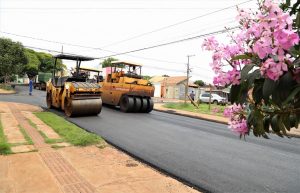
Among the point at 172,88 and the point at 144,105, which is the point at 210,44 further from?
the point at 172,88

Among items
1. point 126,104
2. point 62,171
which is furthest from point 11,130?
point 126,104

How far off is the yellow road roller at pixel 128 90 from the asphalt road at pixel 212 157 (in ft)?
19.3

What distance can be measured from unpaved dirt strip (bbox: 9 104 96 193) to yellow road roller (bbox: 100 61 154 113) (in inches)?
397

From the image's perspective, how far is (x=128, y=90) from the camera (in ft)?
64.0

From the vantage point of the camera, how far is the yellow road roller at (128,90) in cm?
1952

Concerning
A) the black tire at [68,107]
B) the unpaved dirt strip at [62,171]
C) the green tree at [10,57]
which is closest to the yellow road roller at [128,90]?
the black tire at [68,107]

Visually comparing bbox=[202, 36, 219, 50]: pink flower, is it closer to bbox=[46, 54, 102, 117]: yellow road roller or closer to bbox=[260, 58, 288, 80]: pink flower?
bbox=[260, 58, 288, 80]: pink flower

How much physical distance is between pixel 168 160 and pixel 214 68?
21.0 feet

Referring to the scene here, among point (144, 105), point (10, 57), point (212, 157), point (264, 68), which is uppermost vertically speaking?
point (10, 57)

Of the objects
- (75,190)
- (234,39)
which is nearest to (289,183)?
(75,190)

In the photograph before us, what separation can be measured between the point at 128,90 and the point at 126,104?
800 mm

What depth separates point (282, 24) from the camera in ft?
4.81

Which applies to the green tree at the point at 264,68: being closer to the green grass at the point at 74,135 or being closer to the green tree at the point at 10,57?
the green grass at the point at 74,135

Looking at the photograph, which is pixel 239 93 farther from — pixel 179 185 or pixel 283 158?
pixel 283 158
